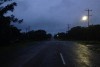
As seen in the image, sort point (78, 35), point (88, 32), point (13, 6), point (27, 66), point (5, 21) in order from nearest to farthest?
point (27, 66) → point (5, 21) → point (13, 6) → point (88, 32) → point (78, 35)

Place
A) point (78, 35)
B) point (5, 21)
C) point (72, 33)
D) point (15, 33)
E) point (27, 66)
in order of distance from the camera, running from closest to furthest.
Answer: point (27, 66)
point (5, 21)
point (15, 33)
point (78, 35)
point (72, 33)

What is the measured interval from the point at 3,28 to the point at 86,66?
3651 cm

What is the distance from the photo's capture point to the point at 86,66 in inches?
667

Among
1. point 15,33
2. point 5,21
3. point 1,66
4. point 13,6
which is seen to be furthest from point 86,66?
point 15,33

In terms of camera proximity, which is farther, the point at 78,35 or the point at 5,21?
the point at 78,35

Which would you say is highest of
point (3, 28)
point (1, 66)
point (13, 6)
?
point (13, 6)

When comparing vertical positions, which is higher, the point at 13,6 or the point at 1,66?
the point at 13,6

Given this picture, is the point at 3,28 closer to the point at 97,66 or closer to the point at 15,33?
the point at 15,33

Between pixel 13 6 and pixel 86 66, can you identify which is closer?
pixel 86 66

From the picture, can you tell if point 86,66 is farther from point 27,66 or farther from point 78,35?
point 78,35

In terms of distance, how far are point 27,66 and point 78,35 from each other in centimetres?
11822

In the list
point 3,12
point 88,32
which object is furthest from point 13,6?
point 88,32

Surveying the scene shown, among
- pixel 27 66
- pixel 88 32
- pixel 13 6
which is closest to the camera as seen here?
pixel 27 66

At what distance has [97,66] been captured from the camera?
1711 cm
